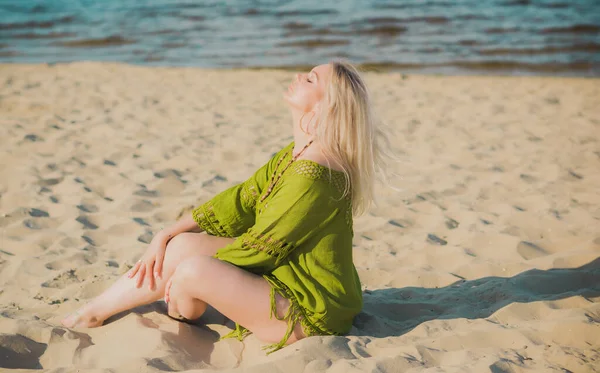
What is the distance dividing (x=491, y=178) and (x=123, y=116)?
391cm

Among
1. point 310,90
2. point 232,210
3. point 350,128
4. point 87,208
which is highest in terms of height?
point 310,90

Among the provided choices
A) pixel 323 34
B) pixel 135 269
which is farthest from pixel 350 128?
pixel 323 34

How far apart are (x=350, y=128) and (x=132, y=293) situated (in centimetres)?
126

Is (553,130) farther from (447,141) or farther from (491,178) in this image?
(491,178)

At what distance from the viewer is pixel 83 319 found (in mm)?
2928

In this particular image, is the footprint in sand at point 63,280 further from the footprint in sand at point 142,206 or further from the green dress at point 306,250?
Result: the green dress at point 306,250

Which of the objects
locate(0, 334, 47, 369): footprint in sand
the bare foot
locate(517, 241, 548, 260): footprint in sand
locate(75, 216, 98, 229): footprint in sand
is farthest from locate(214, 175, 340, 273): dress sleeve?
locate(75, 216, 98, 229): footprint in sand

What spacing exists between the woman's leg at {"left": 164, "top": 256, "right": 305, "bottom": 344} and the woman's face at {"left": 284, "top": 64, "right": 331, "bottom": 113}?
799 mm

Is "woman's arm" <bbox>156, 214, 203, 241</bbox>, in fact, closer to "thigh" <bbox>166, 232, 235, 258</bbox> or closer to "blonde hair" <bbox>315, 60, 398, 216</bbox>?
"thigh" <bbox>166, 232, 235, 258</bbox>

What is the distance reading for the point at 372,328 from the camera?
300 centimetres

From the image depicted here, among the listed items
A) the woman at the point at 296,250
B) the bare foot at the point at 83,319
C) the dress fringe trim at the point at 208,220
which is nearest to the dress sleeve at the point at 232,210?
the dress fringe trim at the point at 208,220

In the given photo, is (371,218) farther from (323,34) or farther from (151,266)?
(323,34)

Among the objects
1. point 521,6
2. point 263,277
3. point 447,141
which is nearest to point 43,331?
point 263,277

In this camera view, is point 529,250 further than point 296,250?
Yes
